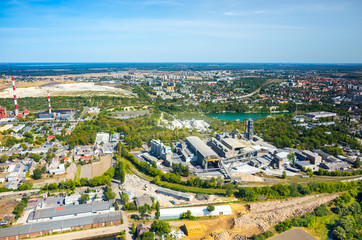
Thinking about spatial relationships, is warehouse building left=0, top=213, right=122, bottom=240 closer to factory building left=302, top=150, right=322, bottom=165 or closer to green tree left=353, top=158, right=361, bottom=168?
factory building left=302, top=150, right=322, bottom=165

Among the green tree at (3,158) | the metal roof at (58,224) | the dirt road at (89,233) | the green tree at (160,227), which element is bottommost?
the dirt road at (89,233)

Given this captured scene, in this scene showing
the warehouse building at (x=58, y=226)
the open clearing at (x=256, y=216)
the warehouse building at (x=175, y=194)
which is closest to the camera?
the warehouse building at (x=58, y=226)

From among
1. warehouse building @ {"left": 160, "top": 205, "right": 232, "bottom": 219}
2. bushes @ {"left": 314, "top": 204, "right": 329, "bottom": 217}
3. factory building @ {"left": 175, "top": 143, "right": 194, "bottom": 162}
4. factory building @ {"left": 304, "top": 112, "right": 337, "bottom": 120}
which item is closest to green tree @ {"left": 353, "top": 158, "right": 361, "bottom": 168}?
bushes @ {"left": 314, "top": 204, "right": 329, "bottom": 217}

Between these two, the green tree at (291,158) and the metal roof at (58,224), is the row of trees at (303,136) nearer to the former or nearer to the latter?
the green tree at (291,158)

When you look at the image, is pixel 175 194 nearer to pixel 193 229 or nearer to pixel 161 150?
pixel 193 229

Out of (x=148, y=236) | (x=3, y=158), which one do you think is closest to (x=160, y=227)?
(x=148, y=236)

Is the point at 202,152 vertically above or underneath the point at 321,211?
above

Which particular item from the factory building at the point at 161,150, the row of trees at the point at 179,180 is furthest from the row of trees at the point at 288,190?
the factory building at the point at 161,150
